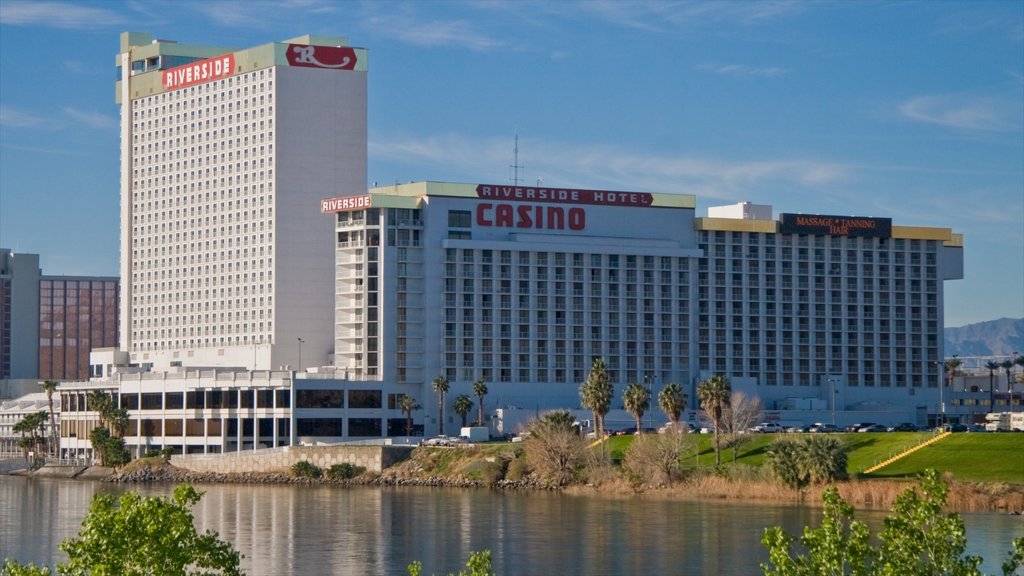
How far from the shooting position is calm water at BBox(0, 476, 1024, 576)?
97062mm

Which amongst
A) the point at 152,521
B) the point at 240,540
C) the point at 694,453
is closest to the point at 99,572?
the point at 152,521

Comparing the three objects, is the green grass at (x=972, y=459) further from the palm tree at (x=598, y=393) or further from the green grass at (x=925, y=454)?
the palm tree at (x=598, y=393)

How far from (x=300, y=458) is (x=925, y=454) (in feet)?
240

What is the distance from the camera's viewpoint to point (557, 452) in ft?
535

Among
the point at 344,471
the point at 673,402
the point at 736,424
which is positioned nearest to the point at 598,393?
the point at 673,402

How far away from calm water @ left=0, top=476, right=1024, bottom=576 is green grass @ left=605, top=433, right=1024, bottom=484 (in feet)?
57.8

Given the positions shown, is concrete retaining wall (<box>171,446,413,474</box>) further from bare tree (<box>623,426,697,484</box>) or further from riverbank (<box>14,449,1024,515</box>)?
bare tree (<box>623,426,697,484</box>)

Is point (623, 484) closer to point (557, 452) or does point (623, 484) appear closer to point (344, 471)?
point (557, 452)

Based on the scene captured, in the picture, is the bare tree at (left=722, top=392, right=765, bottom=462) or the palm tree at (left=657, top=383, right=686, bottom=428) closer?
the bare tree at (left=722, top=392, right=765, bottom=462)

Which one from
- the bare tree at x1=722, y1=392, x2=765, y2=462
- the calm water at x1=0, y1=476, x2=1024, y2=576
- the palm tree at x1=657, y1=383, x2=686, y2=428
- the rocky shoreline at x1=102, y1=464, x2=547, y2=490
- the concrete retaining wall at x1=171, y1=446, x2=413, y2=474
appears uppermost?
the palm tree at x1=657, y1=383, x2=686, y2=428

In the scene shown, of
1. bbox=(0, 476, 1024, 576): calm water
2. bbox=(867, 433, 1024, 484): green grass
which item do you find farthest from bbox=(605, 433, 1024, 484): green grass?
bbox=(0, 476, 1024, 576): calm water

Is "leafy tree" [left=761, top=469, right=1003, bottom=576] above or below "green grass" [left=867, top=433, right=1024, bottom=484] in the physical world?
above

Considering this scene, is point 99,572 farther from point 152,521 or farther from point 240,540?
point 240,540

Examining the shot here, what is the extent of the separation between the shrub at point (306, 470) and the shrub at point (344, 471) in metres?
1.38
